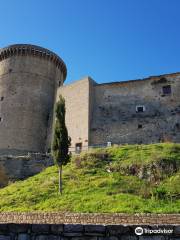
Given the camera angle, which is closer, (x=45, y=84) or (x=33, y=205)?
(x=33, y=205)

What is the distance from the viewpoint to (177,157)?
756 inches

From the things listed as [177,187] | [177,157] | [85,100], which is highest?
[85,100]

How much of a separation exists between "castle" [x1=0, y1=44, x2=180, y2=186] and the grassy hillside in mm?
4398

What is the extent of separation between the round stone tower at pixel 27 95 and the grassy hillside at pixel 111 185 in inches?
395

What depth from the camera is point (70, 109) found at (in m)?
30.5

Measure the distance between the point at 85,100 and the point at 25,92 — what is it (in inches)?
265

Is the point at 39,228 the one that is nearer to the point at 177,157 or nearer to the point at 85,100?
the point at 177,157

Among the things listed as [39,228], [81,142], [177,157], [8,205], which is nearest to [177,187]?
[177,157]

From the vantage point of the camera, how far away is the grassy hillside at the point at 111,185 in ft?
46.8

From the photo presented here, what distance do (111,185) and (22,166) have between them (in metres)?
8.95

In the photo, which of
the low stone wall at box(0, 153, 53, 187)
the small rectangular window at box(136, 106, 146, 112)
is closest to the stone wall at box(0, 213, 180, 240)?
the low stone wall at box(0, 153, 53, 187)

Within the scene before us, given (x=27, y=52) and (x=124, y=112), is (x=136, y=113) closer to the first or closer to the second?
(x=124, y=112)

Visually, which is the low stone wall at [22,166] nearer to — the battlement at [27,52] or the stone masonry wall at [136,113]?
the stone masonry wall at [136,113]

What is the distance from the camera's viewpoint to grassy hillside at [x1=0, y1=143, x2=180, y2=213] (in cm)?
1426
